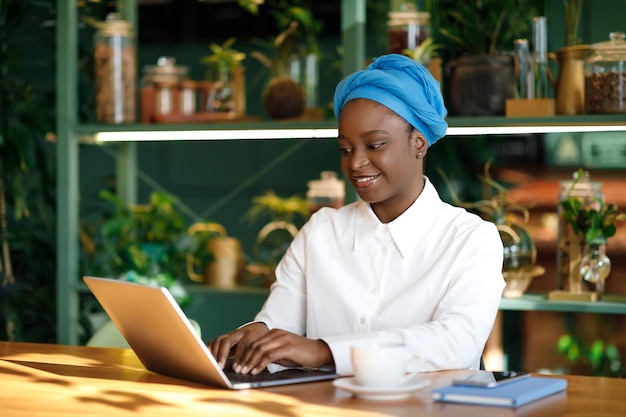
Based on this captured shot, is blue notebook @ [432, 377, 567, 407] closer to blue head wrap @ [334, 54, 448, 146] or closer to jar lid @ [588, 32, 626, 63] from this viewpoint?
blue head wrap @ [334, 54, 448, 146]

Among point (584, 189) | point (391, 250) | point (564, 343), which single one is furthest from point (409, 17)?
point (564, 343)

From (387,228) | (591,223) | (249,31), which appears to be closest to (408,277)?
(387,228)

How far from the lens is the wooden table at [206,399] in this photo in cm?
145

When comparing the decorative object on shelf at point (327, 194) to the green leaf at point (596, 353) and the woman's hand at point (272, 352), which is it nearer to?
the green leaf at point (596, 353)

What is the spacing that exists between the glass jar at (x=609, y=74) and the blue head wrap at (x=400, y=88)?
2.85 feet

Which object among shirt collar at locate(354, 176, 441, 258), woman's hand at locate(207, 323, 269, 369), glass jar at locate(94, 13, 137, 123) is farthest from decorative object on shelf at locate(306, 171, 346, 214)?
woman's hand at locate(207, 323, 269, 369)

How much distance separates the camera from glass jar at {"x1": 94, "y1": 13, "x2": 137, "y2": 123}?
3.44 meters

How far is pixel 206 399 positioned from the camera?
1.55 meters

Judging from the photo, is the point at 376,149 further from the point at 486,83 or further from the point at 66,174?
the point at 66,174

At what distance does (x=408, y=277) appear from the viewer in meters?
2.10

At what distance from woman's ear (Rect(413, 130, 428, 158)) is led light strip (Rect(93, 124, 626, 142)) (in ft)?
2.69

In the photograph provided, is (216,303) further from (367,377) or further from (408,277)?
(367,377)

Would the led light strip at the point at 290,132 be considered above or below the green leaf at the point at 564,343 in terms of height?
above

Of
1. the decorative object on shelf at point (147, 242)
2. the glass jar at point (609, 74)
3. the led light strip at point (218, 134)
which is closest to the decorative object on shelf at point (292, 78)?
the led light strip at point (218, 134)
